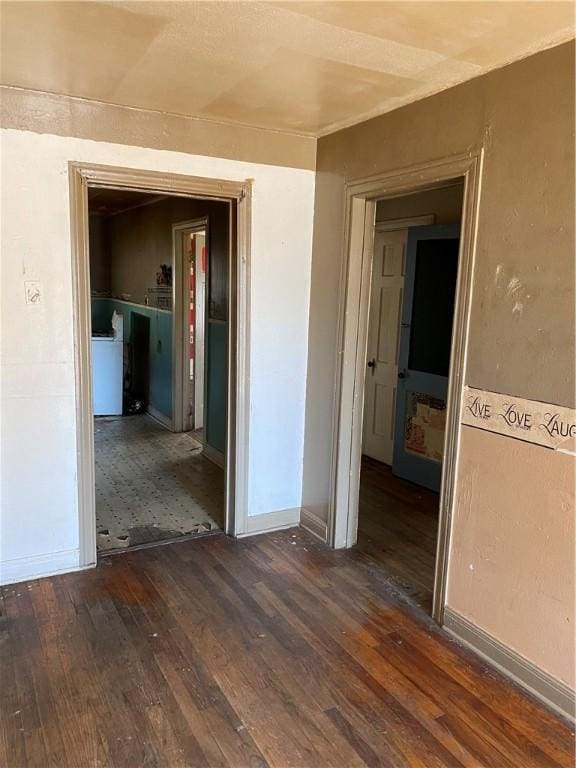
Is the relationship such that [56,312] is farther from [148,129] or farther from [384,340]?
[384,340]

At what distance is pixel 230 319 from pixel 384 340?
1.90 meters

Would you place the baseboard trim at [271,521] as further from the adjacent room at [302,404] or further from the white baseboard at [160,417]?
the white baseboard at [160,417]

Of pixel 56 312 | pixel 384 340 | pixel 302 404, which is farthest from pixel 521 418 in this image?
pixel 384 340

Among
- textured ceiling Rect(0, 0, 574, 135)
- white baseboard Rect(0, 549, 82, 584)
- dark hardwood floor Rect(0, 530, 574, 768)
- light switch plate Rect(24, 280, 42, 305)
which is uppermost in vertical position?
textured ceiling Rect(0, 0, 574, 135)

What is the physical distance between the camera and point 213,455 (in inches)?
197

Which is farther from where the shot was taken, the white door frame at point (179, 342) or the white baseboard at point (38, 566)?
the white door frame at point (179, 342)

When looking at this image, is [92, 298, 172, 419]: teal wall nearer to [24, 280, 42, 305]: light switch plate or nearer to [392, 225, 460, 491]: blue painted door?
[392, 225, 460, 491]: blue painted door

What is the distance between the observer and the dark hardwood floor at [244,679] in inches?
77.5

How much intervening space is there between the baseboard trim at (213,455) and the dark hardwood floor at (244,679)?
1705mm

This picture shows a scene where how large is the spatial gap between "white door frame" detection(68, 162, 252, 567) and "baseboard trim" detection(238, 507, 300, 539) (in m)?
0.05

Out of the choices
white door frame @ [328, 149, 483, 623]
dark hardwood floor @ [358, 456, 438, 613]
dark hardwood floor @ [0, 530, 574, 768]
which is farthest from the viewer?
dark hardwood floor @ [358, 456, 438, 613]

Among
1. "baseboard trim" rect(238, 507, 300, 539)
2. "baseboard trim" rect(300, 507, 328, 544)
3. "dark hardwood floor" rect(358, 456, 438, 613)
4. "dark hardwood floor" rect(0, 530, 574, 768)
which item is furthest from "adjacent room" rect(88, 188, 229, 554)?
"dark hardwood floor" rect(358, 456, 438, 613)

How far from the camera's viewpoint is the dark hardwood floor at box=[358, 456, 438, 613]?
10.3 feet

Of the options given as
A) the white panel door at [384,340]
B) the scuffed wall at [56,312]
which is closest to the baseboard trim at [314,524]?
the scuffed wall at [56,312]
